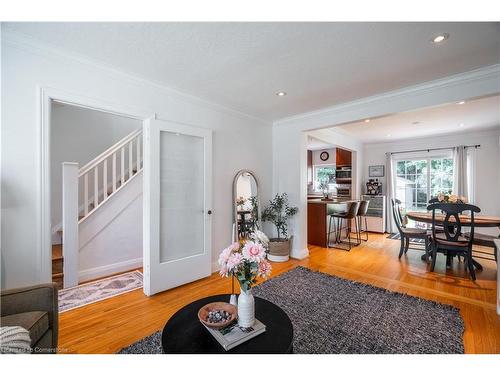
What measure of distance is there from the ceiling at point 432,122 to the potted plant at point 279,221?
1.81 m

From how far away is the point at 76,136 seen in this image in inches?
168

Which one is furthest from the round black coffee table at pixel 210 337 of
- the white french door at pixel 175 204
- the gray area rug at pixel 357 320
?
the white french door at pixel 175 204

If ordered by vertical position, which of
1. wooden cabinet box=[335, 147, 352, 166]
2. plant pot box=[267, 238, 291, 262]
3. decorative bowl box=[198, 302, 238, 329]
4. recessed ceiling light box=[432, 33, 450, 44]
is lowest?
plant pot box=[267, 238, 291, 262]

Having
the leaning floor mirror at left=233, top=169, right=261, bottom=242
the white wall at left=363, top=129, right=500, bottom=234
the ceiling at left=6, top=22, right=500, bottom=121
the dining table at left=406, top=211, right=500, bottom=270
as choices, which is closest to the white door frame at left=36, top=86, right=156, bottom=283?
the ceiling at left=6, top=22, right=500, bottom=121

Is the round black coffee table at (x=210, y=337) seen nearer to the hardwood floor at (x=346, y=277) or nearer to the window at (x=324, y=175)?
the hardwood floor at (x=346, y=277)

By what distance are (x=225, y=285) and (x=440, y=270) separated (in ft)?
10.3

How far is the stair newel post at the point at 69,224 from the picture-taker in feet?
9.01

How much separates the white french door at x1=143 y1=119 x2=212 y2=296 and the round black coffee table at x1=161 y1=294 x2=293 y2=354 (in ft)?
4.60

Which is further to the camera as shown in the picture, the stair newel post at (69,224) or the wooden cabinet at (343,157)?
the wooden cabinet at (343,157)

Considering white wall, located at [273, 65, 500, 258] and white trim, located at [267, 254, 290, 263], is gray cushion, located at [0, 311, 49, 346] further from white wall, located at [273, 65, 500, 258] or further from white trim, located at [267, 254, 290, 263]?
white wall, located at [273, 65, 500, 258]

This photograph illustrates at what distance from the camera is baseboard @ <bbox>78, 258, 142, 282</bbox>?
303cm

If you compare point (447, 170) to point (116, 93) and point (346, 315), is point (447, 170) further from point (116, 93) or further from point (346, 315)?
point (116, 93)

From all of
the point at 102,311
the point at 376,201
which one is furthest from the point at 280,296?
the point at 376,201
